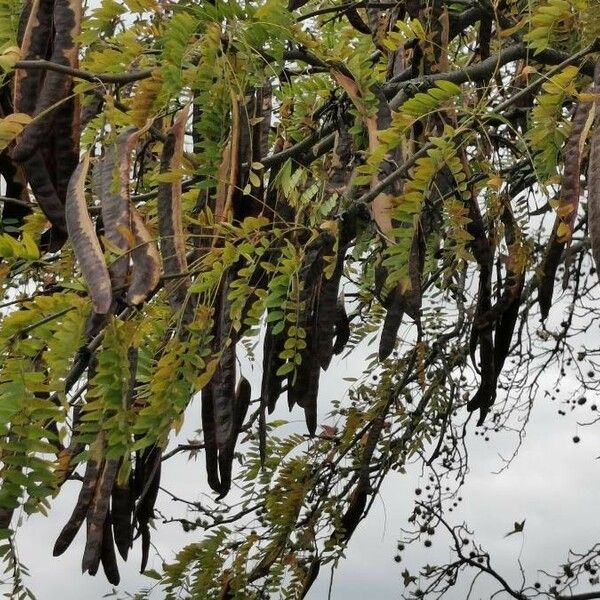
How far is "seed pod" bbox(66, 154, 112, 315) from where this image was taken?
5.44ft

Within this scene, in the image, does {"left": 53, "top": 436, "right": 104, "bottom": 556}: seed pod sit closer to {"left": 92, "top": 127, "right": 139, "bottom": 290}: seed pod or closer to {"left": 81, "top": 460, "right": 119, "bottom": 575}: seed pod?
{"left": 81, "top": 460, "right": 119, "bottom": 575}: seed pod

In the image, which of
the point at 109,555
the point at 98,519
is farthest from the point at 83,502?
the point at 109,555

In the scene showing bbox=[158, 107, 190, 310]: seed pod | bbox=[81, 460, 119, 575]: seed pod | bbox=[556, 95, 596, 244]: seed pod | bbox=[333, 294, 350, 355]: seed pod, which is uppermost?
bbox=[333, 294, 350, 355]: seed pod

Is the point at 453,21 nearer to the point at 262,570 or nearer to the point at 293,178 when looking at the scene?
the point at 293,178

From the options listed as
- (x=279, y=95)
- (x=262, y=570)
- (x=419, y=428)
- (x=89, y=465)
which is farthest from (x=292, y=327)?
(x=419, y=428)

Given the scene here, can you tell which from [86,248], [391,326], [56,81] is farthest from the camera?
[391,326]

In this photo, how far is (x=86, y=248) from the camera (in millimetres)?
1734

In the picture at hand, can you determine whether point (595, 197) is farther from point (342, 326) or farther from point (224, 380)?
point (342, 326)

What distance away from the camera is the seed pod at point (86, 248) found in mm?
1659

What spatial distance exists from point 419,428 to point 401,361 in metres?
0.34

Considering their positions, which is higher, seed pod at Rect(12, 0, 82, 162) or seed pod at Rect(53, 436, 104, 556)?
seed pod at Rect(12, 0, 82, 162)

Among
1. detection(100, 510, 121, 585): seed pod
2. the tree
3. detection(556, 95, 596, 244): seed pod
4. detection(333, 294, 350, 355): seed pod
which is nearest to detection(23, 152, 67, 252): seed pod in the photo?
the tree

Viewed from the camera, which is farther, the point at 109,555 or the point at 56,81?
the point at 109,555

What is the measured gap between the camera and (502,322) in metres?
2.79
